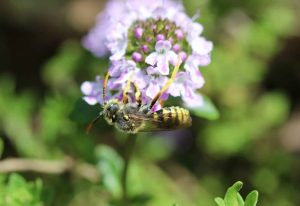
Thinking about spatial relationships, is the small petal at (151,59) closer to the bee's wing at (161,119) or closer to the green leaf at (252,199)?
the bee's wing at (161,119)

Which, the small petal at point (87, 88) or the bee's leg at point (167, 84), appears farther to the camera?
the small petal at point (87, 88)

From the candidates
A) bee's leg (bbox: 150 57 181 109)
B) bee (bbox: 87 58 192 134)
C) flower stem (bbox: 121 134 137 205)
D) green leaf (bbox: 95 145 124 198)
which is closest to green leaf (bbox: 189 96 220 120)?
flower stem (bbox: 121 134 137 205)

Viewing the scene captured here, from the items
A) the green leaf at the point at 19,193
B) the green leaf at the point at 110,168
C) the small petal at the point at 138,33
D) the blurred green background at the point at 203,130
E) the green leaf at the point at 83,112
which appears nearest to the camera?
the small petal at the point at 138,33

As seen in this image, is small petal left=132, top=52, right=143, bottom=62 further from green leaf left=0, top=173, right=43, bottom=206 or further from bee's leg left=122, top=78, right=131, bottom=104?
green leaf left=0, top=173, right=43, bottom=206

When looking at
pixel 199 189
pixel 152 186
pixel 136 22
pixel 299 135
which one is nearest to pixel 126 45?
pixel 136 22

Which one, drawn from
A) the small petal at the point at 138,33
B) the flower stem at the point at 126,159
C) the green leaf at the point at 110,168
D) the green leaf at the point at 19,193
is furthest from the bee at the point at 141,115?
the green leaf at the point at 110,168

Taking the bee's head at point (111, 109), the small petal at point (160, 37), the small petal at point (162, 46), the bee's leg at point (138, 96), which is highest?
the small petal at point (160, 37)

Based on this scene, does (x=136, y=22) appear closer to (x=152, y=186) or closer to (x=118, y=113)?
(x=118, y=113)
